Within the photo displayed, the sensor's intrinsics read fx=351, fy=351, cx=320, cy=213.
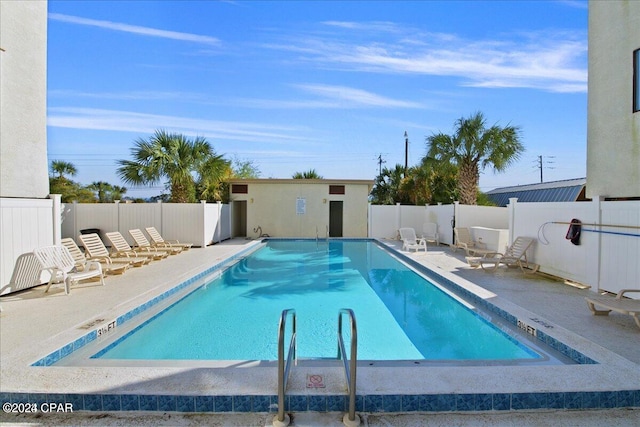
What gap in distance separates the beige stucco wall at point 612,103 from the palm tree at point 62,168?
91.3ft

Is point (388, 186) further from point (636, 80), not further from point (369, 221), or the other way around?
point (636, 80)

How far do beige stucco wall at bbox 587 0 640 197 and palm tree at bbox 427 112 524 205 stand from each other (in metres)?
7.71

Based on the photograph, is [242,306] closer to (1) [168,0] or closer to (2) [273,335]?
(2) [273,335]

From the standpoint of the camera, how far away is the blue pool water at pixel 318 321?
4680mm

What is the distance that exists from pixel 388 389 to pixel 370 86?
16089mm

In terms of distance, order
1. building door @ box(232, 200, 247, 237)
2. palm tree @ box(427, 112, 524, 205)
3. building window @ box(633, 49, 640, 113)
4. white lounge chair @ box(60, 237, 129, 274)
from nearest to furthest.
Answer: building window @ box(633, 49, 640, 113), white lounge chair @ box(60, 237, 129, 274), palm tree @ box(427, 112, 524, 205), building door @ box(232, 200, 247, 237)

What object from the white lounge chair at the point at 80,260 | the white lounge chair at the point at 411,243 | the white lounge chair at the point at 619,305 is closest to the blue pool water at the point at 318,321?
the white lounge chair at the point at 619,305

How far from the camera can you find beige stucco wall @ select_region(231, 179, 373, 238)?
18.9 meters

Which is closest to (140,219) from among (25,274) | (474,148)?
(25,274)

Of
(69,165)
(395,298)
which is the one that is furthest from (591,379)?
(69,165)

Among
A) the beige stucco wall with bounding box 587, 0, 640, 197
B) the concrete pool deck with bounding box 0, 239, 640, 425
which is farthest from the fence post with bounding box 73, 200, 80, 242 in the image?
the beige stucco wall with bounding box 587, 0, 640, 197

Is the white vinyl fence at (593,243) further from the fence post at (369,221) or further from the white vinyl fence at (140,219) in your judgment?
the white vinyl fence at (140,219)

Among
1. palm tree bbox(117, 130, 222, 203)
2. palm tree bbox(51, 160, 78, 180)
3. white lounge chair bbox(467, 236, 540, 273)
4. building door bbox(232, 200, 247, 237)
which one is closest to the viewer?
white lounge chair bbox(467, 236, 540, 273)

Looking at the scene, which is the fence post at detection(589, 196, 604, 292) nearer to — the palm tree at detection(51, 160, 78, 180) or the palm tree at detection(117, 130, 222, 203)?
the palm tree at detection(117, 130, 222, 203)
